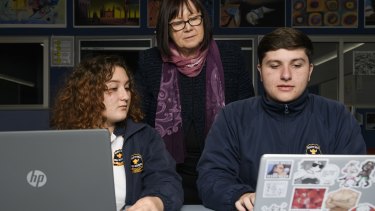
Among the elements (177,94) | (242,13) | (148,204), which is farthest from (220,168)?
(242,13)

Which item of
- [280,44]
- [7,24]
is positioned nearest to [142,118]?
[280,44]

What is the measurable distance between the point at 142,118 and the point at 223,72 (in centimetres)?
36

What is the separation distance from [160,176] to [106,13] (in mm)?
2862

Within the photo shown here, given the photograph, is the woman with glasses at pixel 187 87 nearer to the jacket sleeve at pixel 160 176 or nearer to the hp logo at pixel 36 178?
the jacket sleeve at pixel 160 176

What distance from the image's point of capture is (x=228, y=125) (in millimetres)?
1451

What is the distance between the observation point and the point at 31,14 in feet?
13.2

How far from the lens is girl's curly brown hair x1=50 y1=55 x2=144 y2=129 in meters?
1.52

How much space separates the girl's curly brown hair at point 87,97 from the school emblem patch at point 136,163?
6.3 inches

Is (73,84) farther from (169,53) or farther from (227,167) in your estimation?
(227,167)

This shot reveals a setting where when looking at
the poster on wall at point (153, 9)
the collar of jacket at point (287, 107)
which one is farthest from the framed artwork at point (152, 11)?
the collar of jacket at point (287, 107)

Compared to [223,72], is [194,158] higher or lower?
lower

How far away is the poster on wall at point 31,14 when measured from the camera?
402 centimetres

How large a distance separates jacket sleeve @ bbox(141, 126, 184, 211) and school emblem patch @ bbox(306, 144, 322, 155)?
0.39m

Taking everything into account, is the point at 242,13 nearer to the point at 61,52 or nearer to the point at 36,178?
the point at 61,52
